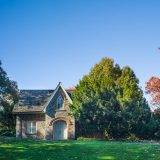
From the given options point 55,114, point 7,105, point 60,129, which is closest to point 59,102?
point 55,114

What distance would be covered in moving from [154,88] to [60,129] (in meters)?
15.7

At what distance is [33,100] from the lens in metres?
51.5

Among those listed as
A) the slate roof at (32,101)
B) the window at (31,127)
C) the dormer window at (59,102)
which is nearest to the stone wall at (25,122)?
the window at (31,127)

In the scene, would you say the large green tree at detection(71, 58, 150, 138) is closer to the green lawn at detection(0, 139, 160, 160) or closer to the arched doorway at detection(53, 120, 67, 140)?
the arched doorway at detection(53, 120, 67, 140)

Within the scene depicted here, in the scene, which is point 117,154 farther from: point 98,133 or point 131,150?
point 98,133

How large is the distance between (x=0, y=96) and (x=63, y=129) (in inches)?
449

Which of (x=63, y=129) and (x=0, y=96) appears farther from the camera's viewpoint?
(x=0, y=96)

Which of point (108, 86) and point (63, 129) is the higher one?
point (108, 86)

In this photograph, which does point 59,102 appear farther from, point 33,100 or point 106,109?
point 106,109

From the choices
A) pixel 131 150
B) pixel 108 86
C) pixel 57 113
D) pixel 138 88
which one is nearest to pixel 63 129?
pixel 57 113

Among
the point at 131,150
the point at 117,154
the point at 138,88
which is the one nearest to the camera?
the point at 117,154

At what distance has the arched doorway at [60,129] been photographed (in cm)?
4836

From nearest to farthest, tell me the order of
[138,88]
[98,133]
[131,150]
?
[131,150] → [98,133] → [138,88]

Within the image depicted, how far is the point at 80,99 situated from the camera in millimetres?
45531
